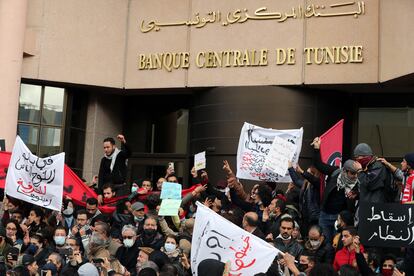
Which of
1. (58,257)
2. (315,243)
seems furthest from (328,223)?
(58,257)

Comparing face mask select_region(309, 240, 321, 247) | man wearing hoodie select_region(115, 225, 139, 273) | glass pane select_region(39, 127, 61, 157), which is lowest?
man wearing hoodie select_region(115, 225, 139, 273)

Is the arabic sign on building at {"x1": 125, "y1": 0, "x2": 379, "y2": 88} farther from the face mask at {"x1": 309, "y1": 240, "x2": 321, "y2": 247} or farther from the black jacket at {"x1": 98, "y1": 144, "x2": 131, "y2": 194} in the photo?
the face mask at {"x1": 309, "y1": 240, "x2": 321, "y2": 247}

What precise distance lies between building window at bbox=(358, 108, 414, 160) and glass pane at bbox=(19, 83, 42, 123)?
7375mm

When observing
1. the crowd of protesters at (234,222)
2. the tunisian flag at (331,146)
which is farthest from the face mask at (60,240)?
the tunisian flag at (331,146)

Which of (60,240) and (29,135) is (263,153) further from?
(29,135)

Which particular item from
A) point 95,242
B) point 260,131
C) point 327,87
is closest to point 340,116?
point 327,87

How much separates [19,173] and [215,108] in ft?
20.8

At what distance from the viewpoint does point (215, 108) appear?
1812 cm

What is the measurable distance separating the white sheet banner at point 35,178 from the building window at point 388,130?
821cm

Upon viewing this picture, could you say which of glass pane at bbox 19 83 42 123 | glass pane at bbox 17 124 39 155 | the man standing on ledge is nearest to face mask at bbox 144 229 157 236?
the man standing on ledge

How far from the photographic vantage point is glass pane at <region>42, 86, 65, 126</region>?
1952cm

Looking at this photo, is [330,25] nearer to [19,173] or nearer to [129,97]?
[129,97]

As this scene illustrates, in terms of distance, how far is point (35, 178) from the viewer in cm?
1256

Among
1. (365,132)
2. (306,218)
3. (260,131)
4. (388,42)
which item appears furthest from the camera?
(365,132)
